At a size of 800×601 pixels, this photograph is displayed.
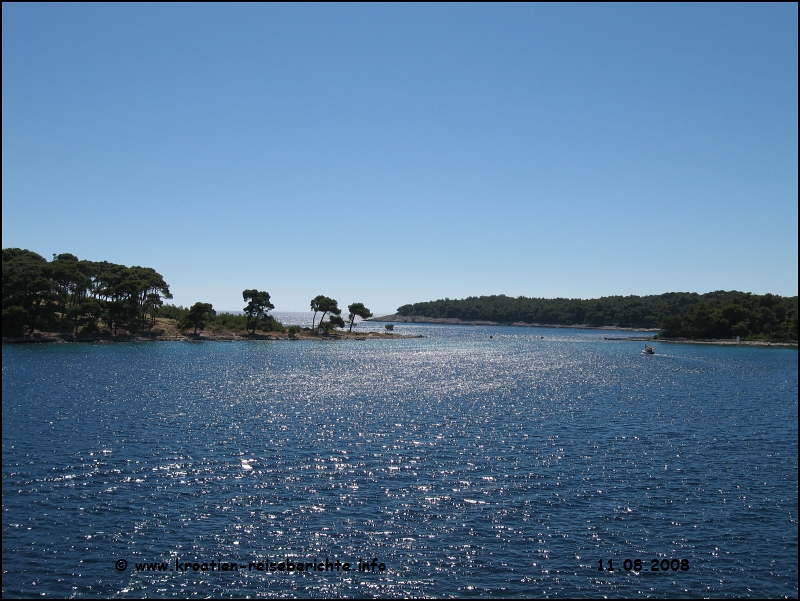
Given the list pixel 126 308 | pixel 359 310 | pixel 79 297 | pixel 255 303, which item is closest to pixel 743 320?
pixel 359 310

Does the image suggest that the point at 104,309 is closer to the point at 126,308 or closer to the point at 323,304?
the point at 126,308

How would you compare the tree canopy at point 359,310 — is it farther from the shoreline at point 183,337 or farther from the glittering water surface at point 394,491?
the glittering water surface at point 394,491

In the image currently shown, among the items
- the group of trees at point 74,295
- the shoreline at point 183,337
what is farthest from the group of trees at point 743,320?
the group of trees at point 74,295

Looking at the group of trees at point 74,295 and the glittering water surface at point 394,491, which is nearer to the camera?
the glittering water surface at point 394,491

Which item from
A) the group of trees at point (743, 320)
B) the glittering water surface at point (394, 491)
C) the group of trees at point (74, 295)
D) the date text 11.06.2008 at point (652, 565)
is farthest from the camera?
the group of trees at point (743, 320)

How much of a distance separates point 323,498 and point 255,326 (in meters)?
133

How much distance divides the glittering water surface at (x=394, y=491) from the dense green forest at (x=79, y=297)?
2206 inches

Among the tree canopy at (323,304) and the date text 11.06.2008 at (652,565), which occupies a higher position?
the tree canopy at (323,304)

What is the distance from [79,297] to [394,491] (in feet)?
408

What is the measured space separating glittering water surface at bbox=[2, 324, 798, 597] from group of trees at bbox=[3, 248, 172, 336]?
184 ft

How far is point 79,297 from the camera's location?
126375 millimetres

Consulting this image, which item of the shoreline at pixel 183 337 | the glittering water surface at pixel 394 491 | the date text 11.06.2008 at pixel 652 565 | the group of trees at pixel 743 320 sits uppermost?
the group of trees at pixel 743 320

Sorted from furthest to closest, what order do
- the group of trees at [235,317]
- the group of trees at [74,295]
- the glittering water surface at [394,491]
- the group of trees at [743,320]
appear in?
the group of trees at [743,320], the group of trees at [235,317], the group of trees at [74,295], the glittering water surface at [394,491]

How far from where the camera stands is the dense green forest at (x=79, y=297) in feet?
343
